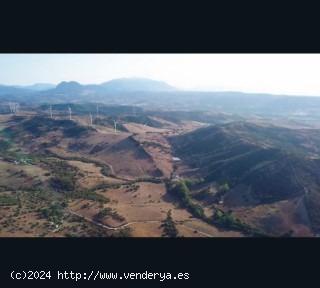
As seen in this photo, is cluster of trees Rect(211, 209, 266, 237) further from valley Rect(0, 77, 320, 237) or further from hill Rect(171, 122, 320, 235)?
hill Rect(171, 122, 320, 235)

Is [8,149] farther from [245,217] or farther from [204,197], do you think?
[245,217]

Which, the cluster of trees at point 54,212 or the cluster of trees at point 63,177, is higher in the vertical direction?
the cluster of trees at point 63,177

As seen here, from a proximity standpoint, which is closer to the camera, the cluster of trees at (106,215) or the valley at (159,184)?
the valley at (159,184)

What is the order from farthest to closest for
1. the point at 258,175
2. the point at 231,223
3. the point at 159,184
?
the point at 159,184, the point at 258,175, the point at 231,223

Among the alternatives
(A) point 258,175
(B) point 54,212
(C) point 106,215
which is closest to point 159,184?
(A) point 258,175

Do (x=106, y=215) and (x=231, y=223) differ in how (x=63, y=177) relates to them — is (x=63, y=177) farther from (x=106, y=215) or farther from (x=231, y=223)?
(x=231, y=223)

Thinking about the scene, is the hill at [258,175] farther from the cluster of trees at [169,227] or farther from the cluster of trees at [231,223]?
the cluster of trees at [169,227]

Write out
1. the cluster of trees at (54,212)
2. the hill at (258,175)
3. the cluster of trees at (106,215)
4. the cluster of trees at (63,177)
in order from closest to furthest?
1. the cluster of trees at (54,212)
2. the cluster of trees at (106,215)
3. the hill at (258,175)
4. the cluster of trees at (63,177)

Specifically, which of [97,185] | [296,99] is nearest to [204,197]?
[97,185]

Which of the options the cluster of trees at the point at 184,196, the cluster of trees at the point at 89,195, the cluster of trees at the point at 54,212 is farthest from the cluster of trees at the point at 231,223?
the cluster of trees at the point at 54,212

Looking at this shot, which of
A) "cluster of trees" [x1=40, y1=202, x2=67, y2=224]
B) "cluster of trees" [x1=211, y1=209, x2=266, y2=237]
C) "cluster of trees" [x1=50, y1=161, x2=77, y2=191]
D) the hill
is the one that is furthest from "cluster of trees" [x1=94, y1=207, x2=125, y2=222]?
the hill

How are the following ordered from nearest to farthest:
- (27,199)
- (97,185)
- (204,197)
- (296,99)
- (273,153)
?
1. (27,199)
2. (204,197)
3. (97,185)
4. (273,153)
5. (296,99)
